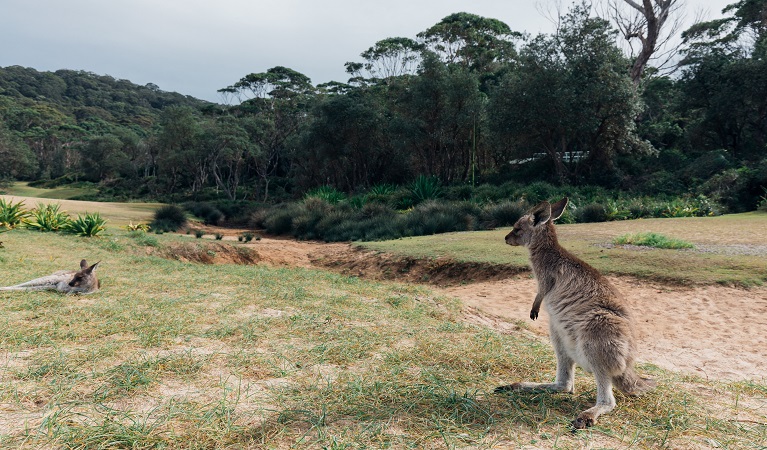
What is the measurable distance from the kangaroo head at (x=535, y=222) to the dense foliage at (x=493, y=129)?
16.0m

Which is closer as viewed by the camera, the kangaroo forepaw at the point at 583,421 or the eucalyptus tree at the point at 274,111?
the kangaroo forepaw at the point at 583,421

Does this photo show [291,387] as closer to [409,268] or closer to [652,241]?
[409,268]

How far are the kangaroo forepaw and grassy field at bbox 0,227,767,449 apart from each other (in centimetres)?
5

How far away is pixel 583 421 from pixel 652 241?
10.9 m

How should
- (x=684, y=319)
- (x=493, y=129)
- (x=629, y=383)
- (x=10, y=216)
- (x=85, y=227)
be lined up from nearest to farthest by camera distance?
(x=629, y=383), (x=684, y=319), (x=85, y=227), (x=10, y=216), (x=493, y=129)

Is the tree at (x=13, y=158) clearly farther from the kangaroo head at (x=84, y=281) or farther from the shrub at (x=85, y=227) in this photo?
the kangaroo head at (x=84, y=281)

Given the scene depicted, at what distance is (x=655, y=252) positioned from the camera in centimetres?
1096

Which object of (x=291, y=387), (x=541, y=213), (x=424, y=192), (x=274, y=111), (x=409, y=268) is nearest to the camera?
(x=291, y=387)

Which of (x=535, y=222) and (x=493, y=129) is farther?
(x=493, y=129)

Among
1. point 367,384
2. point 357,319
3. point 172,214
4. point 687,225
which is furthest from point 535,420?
point 172,214

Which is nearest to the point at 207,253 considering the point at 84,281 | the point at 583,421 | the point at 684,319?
the point at 84,281

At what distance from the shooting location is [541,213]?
3727 millimetres

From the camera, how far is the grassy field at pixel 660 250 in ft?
30.3

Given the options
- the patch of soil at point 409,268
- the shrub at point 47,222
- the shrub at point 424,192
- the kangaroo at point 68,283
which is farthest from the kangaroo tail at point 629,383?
the shrub at point 424,192
